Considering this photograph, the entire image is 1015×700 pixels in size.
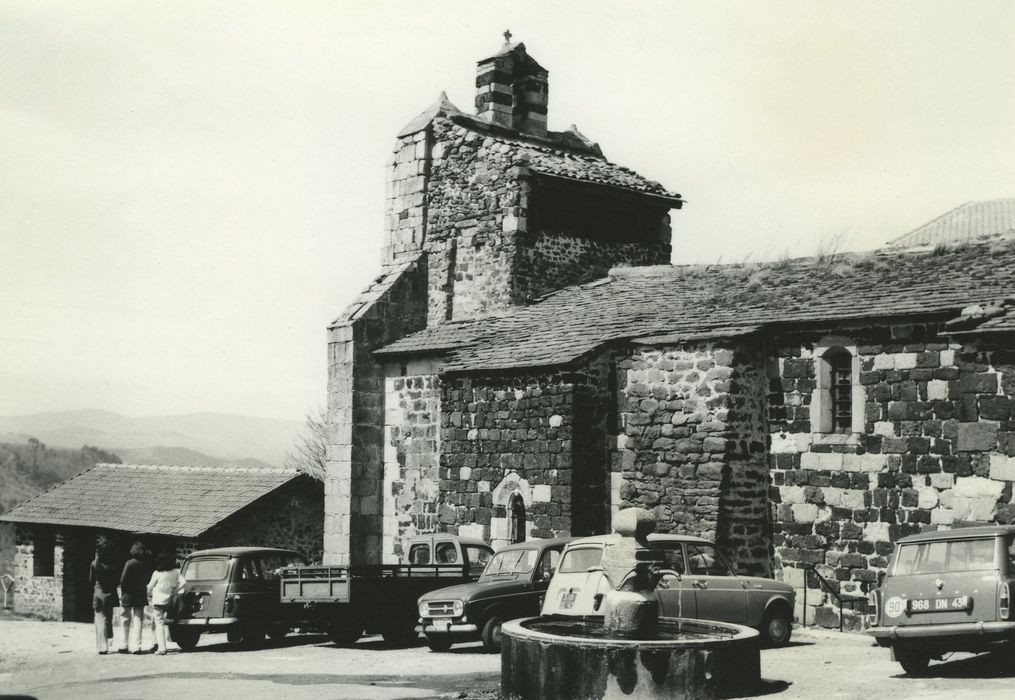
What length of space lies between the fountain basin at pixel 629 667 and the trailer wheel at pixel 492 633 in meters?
4.05

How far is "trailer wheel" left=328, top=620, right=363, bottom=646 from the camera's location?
17203 millimetres

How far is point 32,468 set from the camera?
69.1 metres

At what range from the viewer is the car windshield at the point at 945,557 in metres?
12.2

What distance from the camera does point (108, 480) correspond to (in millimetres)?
32688

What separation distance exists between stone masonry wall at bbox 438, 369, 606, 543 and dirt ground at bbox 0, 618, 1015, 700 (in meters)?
3.43

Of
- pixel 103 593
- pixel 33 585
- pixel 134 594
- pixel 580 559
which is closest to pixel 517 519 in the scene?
pixel 580 559

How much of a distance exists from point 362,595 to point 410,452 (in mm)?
7173

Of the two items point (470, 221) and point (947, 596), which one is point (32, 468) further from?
point (947, 596)

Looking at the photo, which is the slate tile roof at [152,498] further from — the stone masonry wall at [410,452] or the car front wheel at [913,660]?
the car front wheel at [913,660]

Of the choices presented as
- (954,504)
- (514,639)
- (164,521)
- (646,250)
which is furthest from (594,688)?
(164,521)

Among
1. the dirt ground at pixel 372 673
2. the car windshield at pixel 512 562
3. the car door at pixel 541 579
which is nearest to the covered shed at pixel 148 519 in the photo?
the dirt ground at pixel 372 673

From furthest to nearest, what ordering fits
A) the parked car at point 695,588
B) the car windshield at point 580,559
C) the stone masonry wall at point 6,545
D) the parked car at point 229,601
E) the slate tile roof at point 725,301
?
the stone masonry wall at point 6,545 → the parked car at point 229,601 → the slate tile roof at point 725,301 → the car windshield at point 580,559 → the parked car at point 695,588

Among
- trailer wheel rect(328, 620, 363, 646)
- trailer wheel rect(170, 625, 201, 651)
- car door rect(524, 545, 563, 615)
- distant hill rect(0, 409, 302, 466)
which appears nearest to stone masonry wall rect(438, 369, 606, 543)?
car door rect(524, 545, 563, 615)

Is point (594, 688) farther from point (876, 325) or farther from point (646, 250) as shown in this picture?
point (646, 250)
